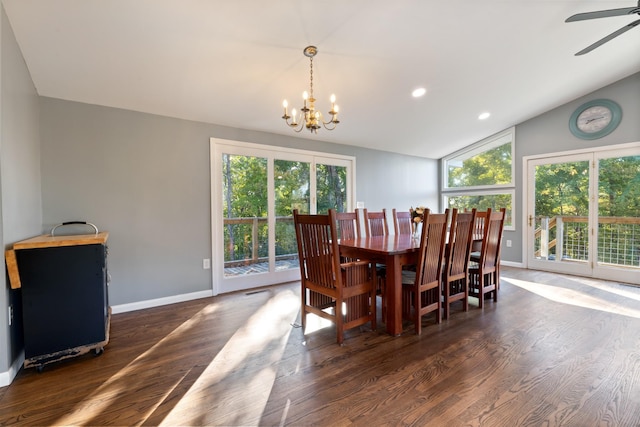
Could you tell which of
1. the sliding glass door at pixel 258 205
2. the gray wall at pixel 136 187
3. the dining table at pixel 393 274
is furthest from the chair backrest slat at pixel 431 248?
the gray wall at pixel 136 187

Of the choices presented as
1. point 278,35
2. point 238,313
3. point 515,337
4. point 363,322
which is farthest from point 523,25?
point 238,313

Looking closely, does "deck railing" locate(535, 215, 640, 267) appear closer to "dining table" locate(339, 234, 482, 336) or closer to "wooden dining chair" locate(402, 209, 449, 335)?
"wooden dining chair" locate(402, 209, 449, 335)

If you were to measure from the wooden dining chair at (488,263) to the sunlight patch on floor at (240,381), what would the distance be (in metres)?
2.12

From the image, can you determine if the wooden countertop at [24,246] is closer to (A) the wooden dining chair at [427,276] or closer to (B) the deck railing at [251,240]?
(B) the deck railing at [251,240]

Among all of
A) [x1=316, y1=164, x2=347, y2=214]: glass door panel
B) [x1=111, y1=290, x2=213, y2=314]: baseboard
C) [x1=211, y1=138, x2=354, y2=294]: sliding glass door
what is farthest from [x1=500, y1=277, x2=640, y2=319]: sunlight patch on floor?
[x1=111, y1=290, x2=213, y2=314]: baseboard

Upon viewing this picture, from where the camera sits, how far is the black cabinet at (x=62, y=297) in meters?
1.91

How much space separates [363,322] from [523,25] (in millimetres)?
3209

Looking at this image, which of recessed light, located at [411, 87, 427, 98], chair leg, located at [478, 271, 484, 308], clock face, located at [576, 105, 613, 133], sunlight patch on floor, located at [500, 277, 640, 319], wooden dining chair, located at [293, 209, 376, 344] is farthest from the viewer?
clock face, located at [576, 105, 613, 133]

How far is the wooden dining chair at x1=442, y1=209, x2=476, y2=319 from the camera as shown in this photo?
278 centimetres

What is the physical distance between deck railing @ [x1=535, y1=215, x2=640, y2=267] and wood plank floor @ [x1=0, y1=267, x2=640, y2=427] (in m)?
1.82

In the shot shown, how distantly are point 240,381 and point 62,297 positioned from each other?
141cm

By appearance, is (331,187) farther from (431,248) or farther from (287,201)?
(431,248)

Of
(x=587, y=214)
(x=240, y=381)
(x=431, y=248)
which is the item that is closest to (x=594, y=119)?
(x=587, y=214)

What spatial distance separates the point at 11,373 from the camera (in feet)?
5.95
